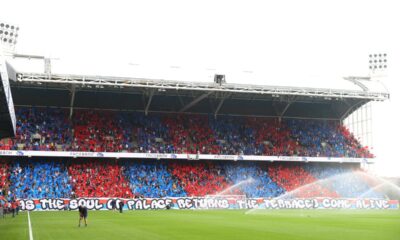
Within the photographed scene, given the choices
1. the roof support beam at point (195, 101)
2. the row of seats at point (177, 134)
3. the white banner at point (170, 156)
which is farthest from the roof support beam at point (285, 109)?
the roof support beam at point (195, 101)

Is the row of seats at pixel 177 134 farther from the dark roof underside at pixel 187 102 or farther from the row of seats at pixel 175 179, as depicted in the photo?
A: the row of seats at pixel 175 179

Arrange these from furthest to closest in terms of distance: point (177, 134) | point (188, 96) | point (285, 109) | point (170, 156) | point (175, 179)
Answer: point (285, 109)
point (188, 96)
point (177, 134)
point (175, 179)
point (170, 156)

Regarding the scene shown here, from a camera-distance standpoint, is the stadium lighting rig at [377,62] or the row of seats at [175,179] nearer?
the row of seats at [175,179]

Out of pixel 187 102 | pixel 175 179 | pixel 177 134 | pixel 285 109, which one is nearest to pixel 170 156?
pixel 175 179

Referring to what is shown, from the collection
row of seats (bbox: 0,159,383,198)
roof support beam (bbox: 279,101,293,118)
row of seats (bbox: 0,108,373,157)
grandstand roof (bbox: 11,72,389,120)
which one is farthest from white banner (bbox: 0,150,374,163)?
roof support beam (bbox: 279,101,293,118)

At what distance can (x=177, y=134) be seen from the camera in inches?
2581

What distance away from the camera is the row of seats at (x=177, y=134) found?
5972cm

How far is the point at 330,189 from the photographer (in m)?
64.9

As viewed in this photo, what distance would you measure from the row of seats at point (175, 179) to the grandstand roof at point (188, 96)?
7568 millimetres

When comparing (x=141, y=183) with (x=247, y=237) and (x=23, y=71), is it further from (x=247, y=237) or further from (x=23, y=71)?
(x=247, y=237)

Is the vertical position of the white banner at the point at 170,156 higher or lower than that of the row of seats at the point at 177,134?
lower

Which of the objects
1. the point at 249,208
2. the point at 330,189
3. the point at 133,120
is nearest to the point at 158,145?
the point at 133,120

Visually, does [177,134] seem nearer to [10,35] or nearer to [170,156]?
[170,156]

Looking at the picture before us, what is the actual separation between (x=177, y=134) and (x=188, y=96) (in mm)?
4718
